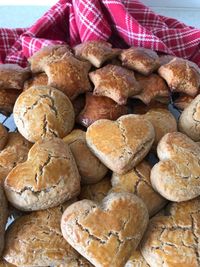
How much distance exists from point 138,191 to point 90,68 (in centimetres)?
30

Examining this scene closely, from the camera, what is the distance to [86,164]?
694mm

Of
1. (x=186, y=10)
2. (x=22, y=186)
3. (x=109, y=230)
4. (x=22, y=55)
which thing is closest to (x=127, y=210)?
(x=109, y=230)

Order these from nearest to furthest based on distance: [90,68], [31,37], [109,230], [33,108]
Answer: [109,230], [33,108], [90,68], [31,37]

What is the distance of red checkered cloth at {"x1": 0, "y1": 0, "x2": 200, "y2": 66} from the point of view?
3.21ft

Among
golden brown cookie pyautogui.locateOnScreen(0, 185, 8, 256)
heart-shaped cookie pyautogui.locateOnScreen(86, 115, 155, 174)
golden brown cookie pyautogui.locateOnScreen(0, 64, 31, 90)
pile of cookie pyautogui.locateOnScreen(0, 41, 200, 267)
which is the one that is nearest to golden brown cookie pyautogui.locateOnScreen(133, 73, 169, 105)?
pile of cookie pyautogui.locateOnScreen(0, 41, 200, 267)

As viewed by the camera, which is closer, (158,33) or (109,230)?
(109,230)

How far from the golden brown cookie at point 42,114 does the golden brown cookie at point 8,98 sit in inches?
3.3

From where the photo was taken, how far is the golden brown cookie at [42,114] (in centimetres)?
73

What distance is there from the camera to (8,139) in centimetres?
78

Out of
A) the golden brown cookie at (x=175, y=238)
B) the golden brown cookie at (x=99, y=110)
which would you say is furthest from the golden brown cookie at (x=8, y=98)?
the golden brown cookie at (x=175, y=238)

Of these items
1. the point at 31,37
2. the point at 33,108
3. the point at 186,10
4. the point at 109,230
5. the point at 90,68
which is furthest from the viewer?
the point at 186,10

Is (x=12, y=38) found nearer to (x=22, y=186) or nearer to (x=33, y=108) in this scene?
(x=33, y=108)

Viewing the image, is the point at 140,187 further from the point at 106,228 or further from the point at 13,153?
the point at 13,153

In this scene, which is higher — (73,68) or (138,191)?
(73,68)
